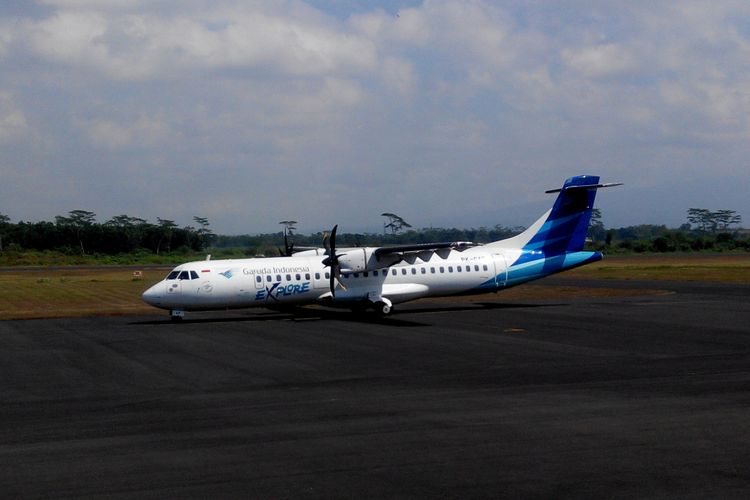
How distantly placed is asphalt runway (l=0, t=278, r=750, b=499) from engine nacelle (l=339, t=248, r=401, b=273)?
5434mm

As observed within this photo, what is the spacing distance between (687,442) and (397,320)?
22.1 meters

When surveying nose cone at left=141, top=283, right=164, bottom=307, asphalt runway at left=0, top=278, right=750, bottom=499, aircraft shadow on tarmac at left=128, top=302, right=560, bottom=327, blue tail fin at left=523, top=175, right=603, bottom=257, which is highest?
blue tail fin at left=523, top=175, right=603, bottom=257

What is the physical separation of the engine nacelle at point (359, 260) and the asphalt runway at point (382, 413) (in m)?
5.43

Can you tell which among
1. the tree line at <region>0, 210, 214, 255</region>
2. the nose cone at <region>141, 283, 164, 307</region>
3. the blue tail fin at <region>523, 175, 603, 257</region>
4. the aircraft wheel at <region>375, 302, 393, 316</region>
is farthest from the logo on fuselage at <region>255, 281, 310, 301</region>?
the tree line at <region>0, 210, 214, 255</region>

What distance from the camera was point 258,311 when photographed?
131 feet

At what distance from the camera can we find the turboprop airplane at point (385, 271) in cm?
3372

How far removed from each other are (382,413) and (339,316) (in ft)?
70.1

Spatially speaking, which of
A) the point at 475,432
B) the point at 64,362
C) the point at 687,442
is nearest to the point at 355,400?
the point at 475,432

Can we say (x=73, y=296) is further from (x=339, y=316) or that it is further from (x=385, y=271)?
(x=385, y=271)

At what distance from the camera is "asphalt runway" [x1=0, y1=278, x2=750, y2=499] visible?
10.4 m

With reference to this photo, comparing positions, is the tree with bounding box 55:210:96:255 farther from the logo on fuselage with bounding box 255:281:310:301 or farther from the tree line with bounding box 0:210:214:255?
the logo on fuselage with bounding box 255:281:310:301

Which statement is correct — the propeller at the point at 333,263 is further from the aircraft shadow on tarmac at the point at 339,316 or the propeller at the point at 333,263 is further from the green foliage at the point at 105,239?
the green foliage at the point at 105,239

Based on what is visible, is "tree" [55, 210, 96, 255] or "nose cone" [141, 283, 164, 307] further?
"tree" [55, 210, 96, 255]

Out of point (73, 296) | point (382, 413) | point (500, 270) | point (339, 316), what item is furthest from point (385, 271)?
point (73, 296)
